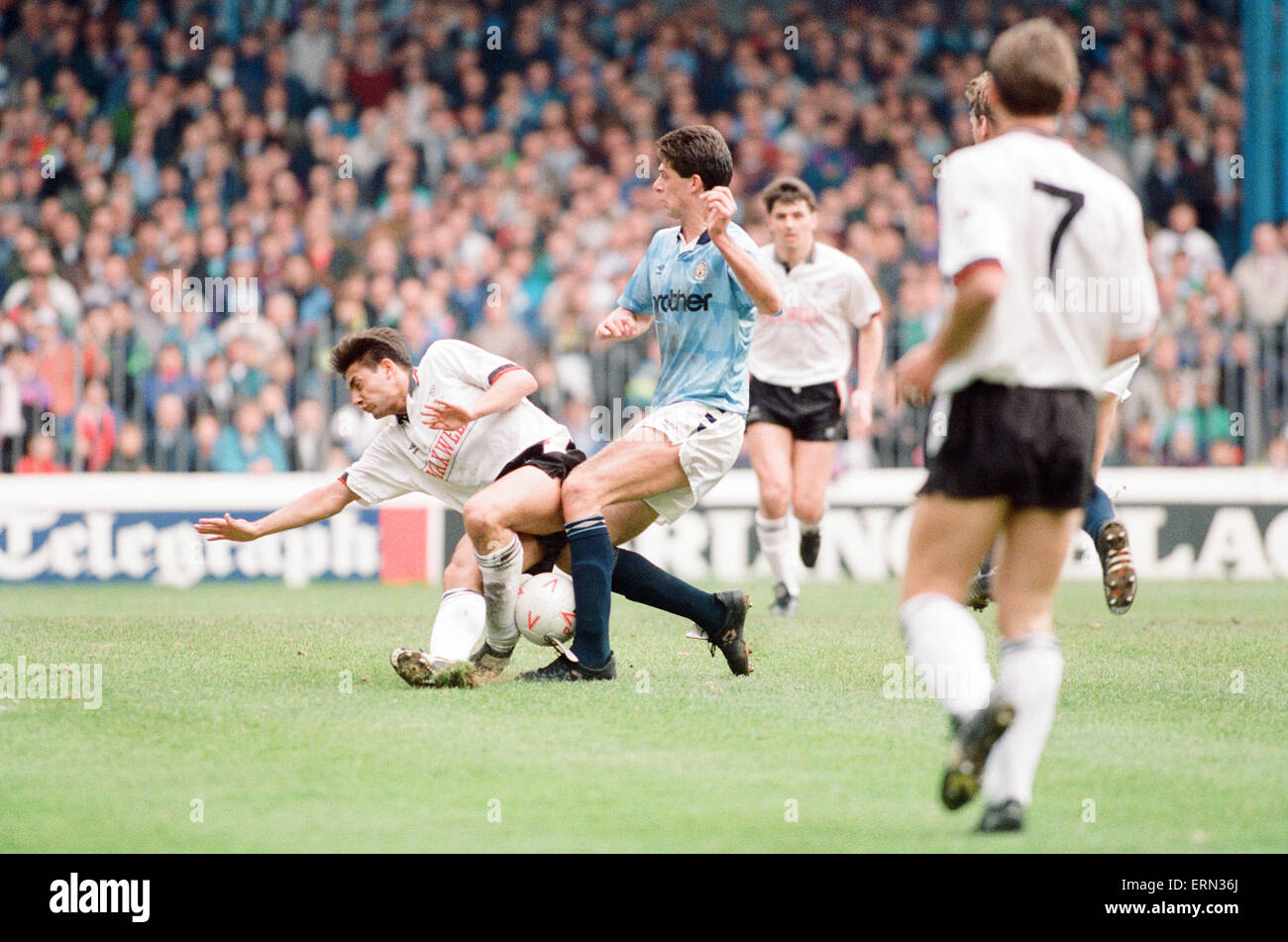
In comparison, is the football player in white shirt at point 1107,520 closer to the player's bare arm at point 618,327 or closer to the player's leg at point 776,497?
the player's bare arm at point 618,327

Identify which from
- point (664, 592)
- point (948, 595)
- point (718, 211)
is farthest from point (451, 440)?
point (948, 595)

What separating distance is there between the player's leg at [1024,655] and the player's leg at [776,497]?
5496 mm

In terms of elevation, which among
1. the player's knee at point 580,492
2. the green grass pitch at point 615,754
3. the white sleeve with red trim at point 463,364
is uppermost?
the white sleeve with red trim at point 463,364

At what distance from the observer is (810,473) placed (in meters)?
9.85

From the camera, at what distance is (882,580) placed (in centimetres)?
1288

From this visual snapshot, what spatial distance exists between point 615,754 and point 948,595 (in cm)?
140

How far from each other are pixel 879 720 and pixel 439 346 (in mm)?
2272

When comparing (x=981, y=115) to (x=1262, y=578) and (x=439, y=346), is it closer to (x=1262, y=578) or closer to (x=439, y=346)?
(x=439, y=346)

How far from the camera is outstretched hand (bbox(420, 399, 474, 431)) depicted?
19.9 ft

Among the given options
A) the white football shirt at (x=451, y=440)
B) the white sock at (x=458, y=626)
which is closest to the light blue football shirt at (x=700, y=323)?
the white football shirt at (x=451, y=440)

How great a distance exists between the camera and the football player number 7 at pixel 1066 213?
399 centimetres

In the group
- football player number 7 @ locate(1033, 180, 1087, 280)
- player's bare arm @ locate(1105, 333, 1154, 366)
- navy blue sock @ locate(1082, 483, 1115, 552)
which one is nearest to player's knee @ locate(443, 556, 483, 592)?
navy blue sock @ locate(1082, 483, 1115, 552)

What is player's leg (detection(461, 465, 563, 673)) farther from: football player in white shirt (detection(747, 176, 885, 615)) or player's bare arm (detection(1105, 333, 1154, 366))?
football player in white shirt (detection(747, 176, 885, 615))

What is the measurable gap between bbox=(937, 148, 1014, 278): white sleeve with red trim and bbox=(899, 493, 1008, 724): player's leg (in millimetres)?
588
